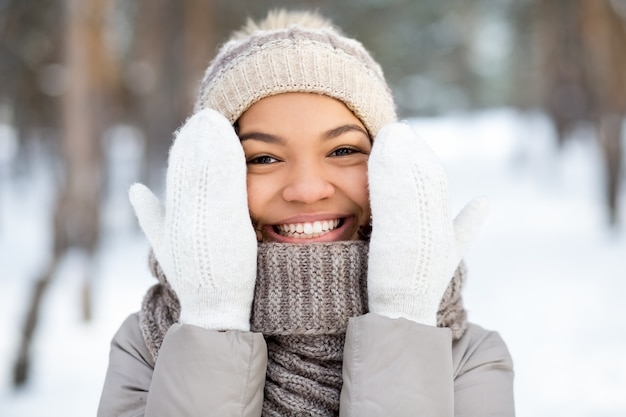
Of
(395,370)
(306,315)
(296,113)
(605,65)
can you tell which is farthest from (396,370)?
(605,65)

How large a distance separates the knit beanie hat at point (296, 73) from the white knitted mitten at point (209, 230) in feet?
0.47

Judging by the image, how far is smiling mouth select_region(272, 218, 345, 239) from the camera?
143cm

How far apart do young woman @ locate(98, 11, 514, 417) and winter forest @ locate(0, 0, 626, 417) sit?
18.0 inches

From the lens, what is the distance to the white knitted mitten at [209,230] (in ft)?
4.21

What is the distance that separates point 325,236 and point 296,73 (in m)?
0.38

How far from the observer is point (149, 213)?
1.41 metres

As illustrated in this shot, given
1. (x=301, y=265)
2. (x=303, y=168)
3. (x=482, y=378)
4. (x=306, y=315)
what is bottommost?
(x=482, y=378)

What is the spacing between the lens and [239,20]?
463 inches

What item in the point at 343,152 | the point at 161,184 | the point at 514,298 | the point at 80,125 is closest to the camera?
the point at 343,152

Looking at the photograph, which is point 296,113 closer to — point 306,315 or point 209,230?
point 209,230

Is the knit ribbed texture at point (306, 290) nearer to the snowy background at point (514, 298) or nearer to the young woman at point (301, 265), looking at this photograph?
the young woman at point (301, 265)

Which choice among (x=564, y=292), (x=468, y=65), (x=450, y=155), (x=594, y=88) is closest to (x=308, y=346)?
(x=564, y=292)

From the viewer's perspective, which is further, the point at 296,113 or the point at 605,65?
the point at 605,65

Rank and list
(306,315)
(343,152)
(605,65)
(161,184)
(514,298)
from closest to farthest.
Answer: (306,315) → (343,152) → (514,298) → (605,65) → (161,184)
